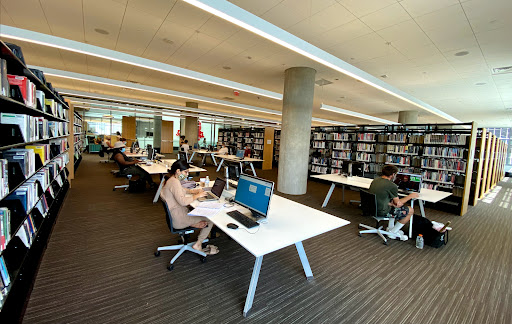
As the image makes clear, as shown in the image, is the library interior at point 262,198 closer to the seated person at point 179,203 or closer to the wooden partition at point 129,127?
the seated person at point 179,203

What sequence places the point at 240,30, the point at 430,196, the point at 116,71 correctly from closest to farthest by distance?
the point at 430,196 → the point at 240,30 → the point at 116,71

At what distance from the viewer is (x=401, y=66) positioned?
561 centimetres

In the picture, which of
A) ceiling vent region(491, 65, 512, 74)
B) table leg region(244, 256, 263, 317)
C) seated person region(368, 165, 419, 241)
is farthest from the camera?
ceiling vent region(491, 65, 512, 74)

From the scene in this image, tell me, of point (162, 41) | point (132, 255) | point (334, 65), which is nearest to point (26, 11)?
point (162, 41)

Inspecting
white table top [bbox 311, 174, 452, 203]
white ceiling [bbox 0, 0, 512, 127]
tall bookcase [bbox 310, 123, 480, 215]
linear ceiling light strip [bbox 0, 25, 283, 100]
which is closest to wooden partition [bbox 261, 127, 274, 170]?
tall bookcase [bbox 310, 123, 480, 215]

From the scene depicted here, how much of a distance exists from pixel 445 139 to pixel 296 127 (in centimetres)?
399

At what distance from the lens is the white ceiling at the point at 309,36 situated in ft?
11.5

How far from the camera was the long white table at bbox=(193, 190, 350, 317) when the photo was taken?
1818 millimetres

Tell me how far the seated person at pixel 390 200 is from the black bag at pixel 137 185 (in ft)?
18.3

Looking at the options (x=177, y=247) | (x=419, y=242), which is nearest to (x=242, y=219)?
(x=177, y=247)

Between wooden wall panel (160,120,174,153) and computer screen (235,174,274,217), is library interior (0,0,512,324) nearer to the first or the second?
computer screen (235,174,274,217)

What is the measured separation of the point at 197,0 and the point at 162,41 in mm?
3384

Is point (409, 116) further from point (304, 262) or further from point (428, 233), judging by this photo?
point (304, 262)

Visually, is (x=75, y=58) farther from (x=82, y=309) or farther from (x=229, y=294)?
(x=229, y=294)
